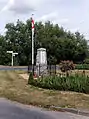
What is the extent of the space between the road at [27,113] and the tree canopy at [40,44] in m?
47.9

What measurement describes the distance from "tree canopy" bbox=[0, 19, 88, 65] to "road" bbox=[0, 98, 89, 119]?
47861 millimetres

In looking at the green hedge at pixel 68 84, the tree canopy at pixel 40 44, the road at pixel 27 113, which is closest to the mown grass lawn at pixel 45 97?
the green hedge at pixel 68 84

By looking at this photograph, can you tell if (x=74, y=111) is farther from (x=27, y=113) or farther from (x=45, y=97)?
(x=45, y=97)

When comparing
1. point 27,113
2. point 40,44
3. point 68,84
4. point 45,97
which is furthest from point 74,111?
point 40,44

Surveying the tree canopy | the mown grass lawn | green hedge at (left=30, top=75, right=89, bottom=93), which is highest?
the tree canopy

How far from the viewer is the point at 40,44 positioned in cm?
6284

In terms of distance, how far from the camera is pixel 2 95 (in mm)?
17453

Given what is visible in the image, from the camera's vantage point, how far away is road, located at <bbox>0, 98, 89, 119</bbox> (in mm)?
11641

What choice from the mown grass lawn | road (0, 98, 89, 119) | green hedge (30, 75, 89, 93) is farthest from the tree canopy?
road (0, 98, 89, 119)

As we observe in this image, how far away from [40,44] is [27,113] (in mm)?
50780

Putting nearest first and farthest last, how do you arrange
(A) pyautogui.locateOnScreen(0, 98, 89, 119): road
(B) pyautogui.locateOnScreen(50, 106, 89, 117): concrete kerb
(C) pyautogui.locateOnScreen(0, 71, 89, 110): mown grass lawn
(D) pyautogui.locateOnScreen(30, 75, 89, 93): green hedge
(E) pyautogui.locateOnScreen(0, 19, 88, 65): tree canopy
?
(A) pyautogui.locateOnScreen(0, 98, 89, 119): road
(B) pyautogui.locateOnScreen(50, 106, 89, 117): concrete kerb
(C) pyautogui.locateOnScreen(0, 71, 89, 110): mown grass lawn
(D) pyautogui.locateOnScreen(30, 75, 89, 93): green hedge
(E) pyautogui.locateOnScreen(0, 19, 88, 65): tree canopy

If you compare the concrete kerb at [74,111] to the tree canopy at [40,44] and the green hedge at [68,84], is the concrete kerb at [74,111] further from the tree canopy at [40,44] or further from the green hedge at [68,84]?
the tree canopy at [40,44]

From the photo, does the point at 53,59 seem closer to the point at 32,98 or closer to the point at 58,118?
the point at 32,98

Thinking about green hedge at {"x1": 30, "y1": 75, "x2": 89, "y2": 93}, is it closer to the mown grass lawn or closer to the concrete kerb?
the mown grass lawn
